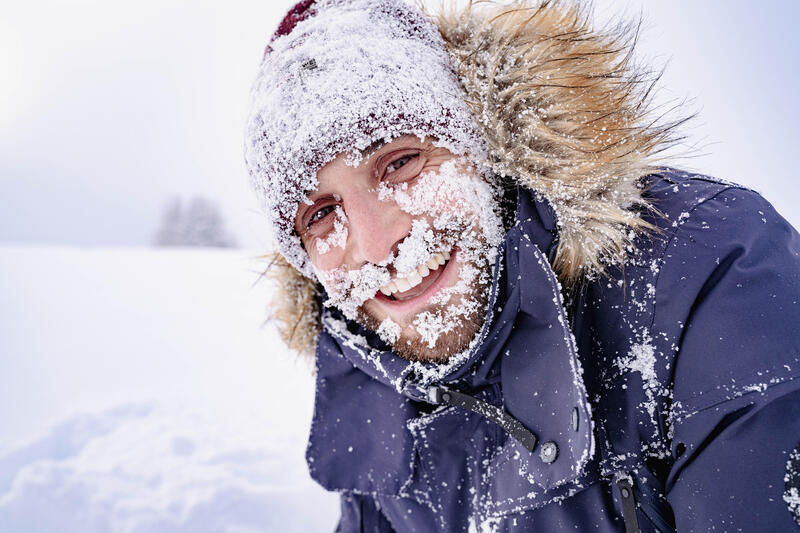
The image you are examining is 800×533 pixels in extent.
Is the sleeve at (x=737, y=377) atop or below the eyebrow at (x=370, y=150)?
below

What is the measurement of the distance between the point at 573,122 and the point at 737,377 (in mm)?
764

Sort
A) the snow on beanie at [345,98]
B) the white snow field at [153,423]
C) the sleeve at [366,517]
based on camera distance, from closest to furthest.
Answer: the snow on beanie at [345,98]
the sleeve at [366,517]
the white snow field at [153,423]

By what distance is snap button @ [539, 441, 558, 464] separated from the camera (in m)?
1.11

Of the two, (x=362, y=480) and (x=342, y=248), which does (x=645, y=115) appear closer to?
(x=342, y=248)

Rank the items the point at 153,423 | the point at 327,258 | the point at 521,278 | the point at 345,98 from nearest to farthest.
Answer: the point at 521,278 → the point at 345,98 → the point at 327,258 → the point at 153,423

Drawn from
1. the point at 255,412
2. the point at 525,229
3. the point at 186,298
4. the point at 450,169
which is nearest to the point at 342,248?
the point at 450,169

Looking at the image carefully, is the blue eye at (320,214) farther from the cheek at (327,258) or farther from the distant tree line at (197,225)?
the distant tree line at (197,225)

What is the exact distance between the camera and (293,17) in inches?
67.9

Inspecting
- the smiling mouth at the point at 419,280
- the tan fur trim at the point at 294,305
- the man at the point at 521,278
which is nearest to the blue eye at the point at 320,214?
the man at the point at 521,278

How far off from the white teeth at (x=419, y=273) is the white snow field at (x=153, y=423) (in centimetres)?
98

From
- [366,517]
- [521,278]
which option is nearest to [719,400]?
[521,278]

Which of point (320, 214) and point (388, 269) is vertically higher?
point (320, 214)

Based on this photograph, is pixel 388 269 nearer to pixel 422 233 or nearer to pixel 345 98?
pixel 422 233

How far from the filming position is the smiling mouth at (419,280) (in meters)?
1.41
